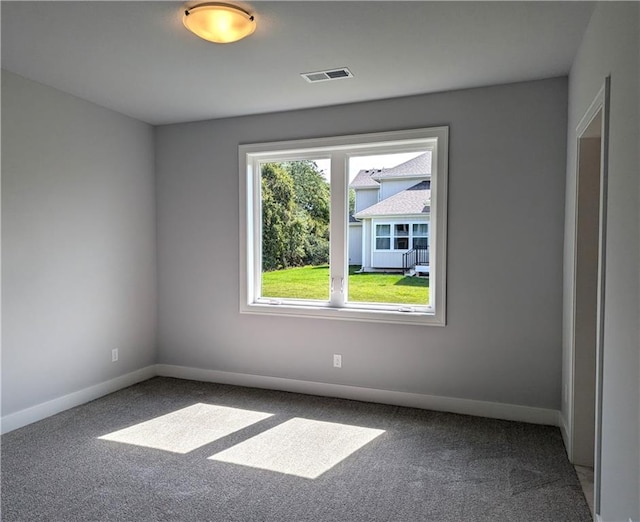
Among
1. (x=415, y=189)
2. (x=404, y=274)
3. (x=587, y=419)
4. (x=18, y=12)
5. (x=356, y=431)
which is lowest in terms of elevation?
(x=356, y=431)

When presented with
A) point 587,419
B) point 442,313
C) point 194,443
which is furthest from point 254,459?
point 587,419

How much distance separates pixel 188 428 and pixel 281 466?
0.96 metres

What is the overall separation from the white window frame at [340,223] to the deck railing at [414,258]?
0.07 meters

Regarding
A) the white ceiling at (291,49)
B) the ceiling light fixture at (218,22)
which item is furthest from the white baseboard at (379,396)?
the ceiling light fixture at (218,22)

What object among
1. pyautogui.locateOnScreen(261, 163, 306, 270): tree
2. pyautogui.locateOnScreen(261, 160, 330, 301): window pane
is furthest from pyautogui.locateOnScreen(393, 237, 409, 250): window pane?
pyautogui.locateOnScreen(261, 163, 306, 270): tree

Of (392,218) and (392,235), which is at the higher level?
(392,218)

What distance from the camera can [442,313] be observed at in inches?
147

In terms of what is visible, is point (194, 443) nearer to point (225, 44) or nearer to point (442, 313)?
point (442, 313)

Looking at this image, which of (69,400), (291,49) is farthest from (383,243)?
(69,400)

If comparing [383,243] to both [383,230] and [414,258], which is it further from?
[414,258]

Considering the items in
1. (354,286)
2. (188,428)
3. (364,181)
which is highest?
(364,181)

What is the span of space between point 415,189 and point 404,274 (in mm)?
755

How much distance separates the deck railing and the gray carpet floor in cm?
124

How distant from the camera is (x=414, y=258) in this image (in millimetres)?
3971
